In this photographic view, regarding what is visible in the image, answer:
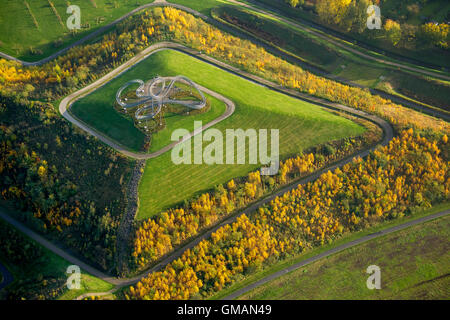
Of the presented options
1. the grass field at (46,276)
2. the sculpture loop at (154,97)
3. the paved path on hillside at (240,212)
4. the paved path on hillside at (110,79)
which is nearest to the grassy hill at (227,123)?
the paved path on hillside at (110,79)

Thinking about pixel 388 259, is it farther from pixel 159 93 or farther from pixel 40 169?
pixel 40 169

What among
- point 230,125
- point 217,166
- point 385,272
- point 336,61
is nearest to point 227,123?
point 230,125

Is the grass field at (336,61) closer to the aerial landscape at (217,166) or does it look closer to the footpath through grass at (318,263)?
the aerial landscape at (217,166)

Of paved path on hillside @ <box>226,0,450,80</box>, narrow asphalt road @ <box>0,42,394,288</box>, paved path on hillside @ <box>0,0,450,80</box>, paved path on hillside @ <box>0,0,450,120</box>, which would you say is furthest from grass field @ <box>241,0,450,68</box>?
narrow asphalt road @ <box>0,42,394,288</box>

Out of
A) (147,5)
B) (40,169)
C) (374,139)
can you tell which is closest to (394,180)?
(374,139)

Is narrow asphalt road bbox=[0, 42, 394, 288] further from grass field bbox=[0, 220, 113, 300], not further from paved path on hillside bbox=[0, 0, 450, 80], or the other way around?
paved path on hillside bbox=[0, 0, 450, 80]

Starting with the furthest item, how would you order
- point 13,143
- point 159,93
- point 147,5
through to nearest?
point 147,5 < point 159,93 < point 13,143

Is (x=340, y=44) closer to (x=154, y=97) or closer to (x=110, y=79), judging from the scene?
(x=154, y=97)
